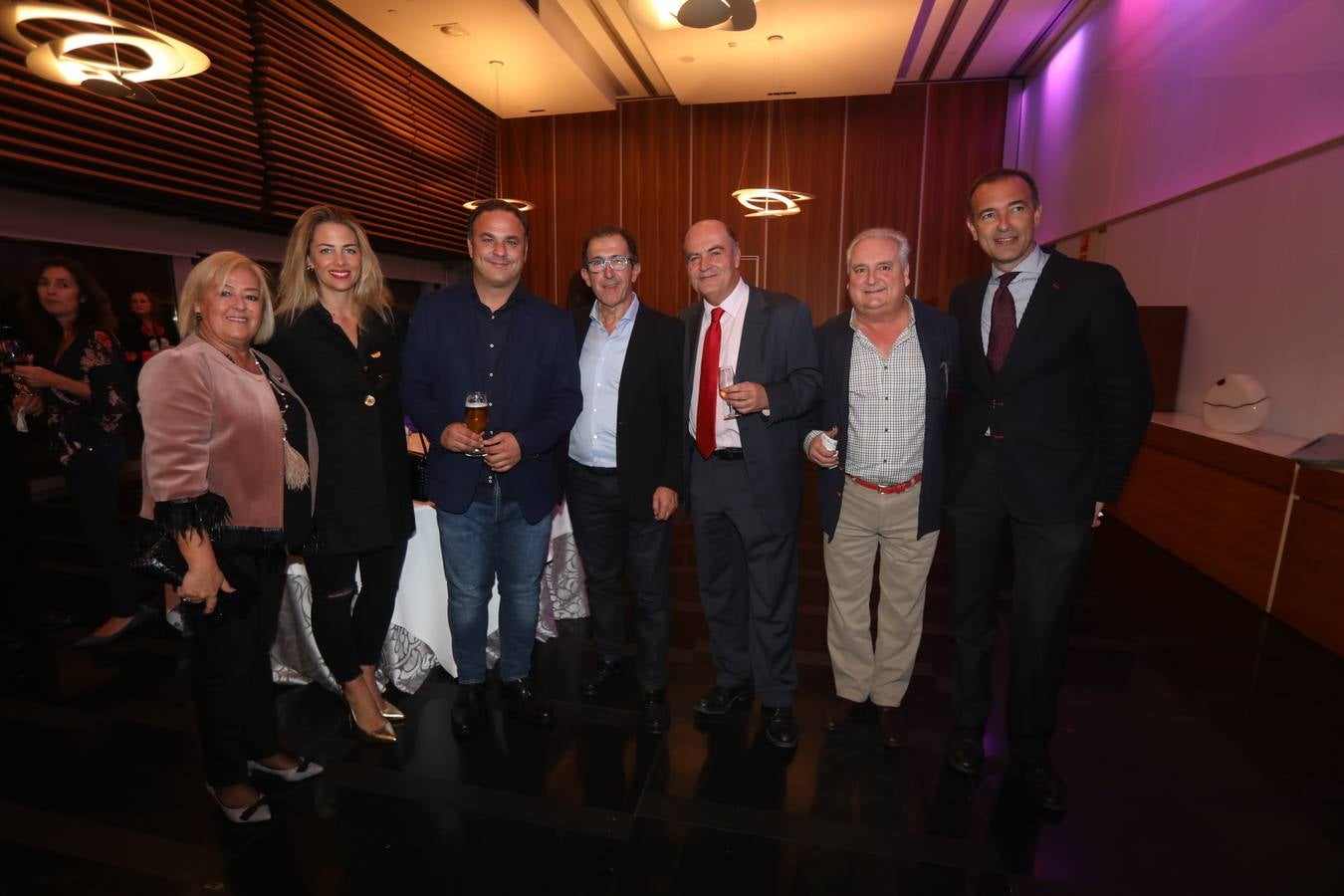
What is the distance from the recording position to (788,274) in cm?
991

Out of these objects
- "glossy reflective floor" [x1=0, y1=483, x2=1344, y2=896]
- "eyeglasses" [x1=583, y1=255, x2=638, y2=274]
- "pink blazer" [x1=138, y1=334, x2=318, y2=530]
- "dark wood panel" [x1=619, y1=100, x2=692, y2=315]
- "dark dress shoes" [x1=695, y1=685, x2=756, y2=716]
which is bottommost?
"glossy reflective floor" [x1=0, y1=483, x2=1344, y2=896]

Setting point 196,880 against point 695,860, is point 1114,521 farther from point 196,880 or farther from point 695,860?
point 196,880

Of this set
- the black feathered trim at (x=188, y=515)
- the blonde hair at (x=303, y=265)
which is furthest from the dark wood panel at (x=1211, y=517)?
the black feathered trim at (x=188, y=515)

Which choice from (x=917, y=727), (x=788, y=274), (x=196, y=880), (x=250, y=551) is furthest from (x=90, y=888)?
(x=788, y=274)

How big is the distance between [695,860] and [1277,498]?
3767mm

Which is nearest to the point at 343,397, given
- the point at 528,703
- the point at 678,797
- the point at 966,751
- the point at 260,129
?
the point at 528,703

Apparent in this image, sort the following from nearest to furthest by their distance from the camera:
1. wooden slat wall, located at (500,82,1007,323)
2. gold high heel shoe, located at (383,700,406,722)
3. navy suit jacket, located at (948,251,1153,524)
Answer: navy suit jacket, located at (948,251,1153,524), gold high heel shoe, located at (383,700,406,722), wooden slat wall, located at (500,82,1007,323)

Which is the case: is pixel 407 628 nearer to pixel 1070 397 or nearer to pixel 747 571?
pixel 747 571

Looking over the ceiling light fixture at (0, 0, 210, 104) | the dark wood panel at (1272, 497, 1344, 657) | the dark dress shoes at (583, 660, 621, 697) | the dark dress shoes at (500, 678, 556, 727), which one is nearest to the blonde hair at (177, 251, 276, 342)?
the dark dress shoes at (500, 678, 556, 727)

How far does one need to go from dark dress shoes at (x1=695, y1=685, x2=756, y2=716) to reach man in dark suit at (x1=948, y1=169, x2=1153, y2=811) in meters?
0.79

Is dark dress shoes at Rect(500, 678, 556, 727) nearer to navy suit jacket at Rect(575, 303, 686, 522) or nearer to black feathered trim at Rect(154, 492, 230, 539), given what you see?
navy suit jacket at Rect(575, 303, 686, 522)

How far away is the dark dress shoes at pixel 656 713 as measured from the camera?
2432mm

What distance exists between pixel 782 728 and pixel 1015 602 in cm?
91

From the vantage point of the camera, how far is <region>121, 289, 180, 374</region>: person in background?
5453 mm
